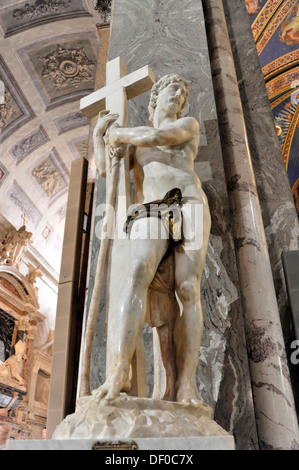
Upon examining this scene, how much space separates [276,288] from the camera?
3166 millimetres

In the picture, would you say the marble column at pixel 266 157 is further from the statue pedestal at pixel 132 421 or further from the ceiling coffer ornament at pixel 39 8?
the ceiling coffer ornament at pixel 39 8

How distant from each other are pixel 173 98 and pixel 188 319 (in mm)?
1260

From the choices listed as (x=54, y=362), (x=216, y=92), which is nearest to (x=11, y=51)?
(x=216, y=92)

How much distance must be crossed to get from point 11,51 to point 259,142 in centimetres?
937

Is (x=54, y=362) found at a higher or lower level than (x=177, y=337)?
higher

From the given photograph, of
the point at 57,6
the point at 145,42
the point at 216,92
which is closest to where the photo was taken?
the point at 216,92

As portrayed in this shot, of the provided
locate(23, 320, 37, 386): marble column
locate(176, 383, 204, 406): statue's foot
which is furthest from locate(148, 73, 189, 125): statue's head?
locate(23, 320, 37, 386): marble column

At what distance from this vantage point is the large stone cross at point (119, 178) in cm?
190

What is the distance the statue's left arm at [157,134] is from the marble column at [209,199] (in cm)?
92

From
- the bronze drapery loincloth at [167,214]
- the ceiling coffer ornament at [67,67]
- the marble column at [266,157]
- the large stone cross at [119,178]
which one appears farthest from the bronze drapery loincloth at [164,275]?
the ceiling coffer ornament at [67,67]
